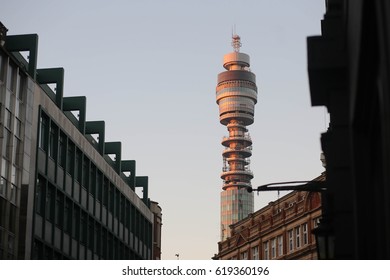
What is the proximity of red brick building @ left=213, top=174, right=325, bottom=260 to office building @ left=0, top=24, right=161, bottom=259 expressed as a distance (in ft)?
53.1

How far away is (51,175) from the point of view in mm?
42844

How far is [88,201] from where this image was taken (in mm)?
50156

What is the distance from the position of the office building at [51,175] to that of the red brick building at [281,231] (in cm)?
1618

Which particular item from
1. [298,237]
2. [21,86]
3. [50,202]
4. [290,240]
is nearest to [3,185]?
[21,86]

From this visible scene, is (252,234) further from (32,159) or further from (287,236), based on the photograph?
(32,159)

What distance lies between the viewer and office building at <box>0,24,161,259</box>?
36544 millimetres

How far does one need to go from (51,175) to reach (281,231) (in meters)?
37.4

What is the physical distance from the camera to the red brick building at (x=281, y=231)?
70438 millimetres

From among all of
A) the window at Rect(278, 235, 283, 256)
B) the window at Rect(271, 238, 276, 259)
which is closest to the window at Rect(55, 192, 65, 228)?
the window at Rect(278, 235, 283, 256)

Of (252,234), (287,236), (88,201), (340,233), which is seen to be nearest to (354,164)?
(340,233)

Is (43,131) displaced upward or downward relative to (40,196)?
upward

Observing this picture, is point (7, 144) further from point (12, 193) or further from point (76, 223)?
point (76, 223)

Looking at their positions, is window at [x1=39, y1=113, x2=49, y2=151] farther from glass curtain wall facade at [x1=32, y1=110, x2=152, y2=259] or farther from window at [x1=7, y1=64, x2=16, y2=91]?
window at [x1=7, y1=64, x2=16, y2=91]

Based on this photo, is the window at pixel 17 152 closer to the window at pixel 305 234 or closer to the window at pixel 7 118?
the window at pixel 7 118
